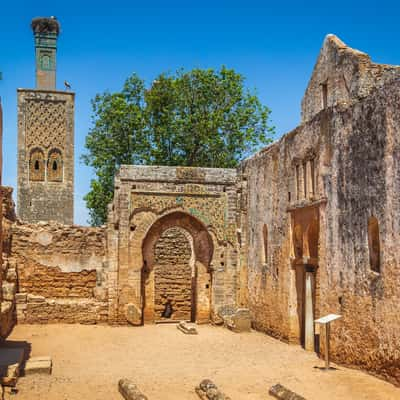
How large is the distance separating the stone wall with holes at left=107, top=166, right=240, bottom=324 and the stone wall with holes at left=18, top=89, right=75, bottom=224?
1729 centimetres

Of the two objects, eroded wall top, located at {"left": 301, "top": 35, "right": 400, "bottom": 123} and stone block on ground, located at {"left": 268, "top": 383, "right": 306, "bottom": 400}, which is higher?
eroded wall top, located at {"left": 301, "top": 35, "right": 400, "bottom": 123}

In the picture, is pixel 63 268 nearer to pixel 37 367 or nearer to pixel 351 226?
pixel 37 367

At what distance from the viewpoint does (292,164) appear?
1366 centimetres

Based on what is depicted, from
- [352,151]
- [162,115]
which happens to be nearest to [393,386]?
[352,151]

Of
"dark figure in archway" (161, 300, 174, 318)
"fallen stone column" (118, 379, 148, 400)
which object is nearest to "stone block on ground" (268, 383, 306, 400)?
"fallen stone column" (118, 379, 148, 400)

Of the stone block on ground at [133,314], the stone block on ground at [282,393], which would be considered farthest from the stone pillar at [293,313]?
the stone block on ground at [133,314]

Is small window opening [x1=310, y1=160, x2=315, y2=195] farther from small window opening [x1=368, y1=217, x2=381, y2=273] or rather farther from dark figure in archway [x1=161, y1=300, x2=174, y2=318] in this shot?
dark figure in archway [x1=161, y1=300, x2=174, y2=318]

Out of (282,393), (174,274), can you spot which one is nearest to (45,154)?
(174,274)

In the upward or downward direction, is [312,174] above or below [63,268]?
above

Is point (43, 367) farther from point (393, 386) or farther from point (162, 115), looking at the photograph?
point (162, 115)

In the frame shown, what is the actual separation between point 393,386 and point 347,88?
25.6 ft

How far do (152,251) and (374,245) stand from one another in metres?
8.03

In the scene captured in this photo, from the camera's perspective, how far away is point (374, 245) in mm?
9969

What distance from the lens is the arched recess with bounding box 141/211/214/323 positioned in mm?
16859
